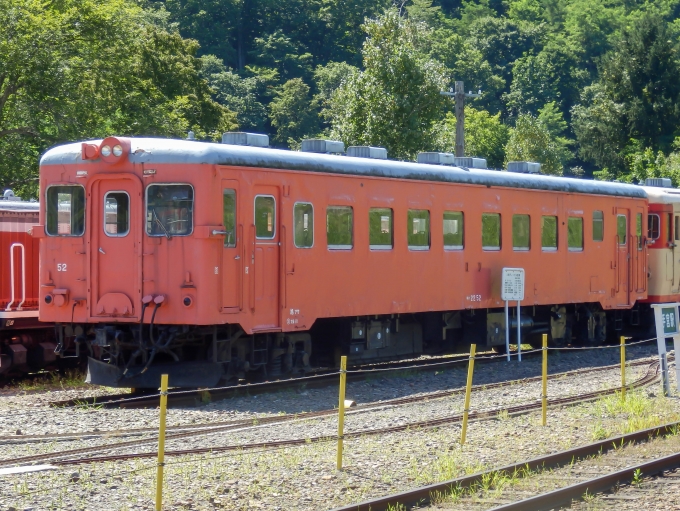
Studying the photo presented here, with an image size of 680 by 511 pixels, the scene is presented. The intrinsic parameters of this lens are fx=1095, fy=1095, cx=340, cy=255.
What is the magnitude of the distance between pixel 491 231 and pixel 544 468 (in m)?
9.87

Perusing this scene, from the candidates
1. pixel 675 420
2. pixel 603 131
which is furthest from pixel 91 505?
pixel 603 131

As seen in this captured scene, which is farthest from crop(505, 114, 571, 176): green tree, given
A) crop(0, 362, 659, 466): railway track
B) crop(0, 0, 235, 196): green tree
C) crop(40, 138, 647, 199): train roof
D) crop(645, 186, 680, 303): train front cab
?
crop(0, 362, 659, 466): railway track

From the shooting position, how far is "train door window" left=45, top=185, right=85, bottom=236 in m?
15.3

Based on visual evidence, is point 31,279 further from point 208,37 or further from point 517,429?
point 208,37

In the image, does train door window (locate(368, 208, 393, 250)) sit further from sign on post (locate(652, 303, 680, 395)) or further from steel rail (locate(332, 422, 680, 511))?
steel rail (locate(332, 422, 680, 511))

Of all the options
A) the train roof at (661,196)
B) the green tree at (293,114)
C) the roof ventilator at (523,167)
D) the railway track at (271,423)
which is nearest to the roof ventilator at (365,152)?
the railway track at (271,423)

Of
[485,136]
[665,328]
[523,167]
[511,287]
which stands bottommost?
[665,328]

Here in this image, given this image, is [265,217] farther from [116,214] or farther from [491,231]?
[491,231]

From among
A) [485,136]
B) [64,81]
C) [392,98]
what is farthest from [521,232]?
[485,136]

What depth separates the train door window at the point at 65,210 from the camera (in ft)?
50.1

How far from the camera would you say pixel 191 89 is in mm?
42688

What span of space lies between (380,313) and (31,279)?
5.84 m

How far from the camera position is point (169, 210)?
14.7 metres

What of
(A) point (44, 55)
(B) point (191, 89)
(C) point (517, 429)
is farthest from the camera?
(B) point (191, 89)
